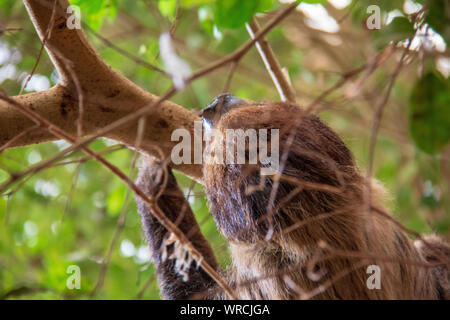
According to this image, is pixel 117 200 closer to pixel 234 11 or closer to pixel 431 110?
pixel 234 11

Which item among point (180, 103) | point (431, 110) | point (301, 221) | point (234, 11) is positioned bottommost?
point (301, 221)

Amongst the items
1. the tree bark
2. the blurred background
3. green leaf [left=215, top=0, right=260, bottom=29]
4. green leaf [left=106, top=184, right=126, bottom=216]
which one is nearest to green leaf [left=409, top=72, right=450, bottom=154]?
the blurred background

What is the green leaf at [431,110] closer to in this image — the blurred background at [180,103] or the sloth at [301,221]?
the blurred background at [180,103]

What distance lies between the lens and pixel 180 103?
4.47m

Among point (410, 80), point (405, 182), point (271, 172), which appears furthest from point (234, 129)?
point (410, 80)

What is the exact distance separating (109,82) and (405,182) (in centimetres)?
367

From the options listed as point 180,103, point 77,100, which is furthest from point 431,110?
point 180,103

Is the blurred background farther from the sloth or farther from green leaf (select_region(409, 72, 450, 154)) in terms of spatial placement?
the sloth

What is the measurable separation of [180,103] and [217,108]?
2.44 meters

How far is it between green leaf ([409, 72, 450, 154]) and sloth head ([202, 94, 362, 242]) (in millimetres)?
337

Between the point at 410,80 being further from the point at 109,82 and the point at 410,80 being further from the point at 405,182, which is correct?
the point at 109,82

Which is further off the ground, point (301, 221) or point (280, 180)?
point (280, 180)

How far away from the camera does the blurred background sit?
1727mm
